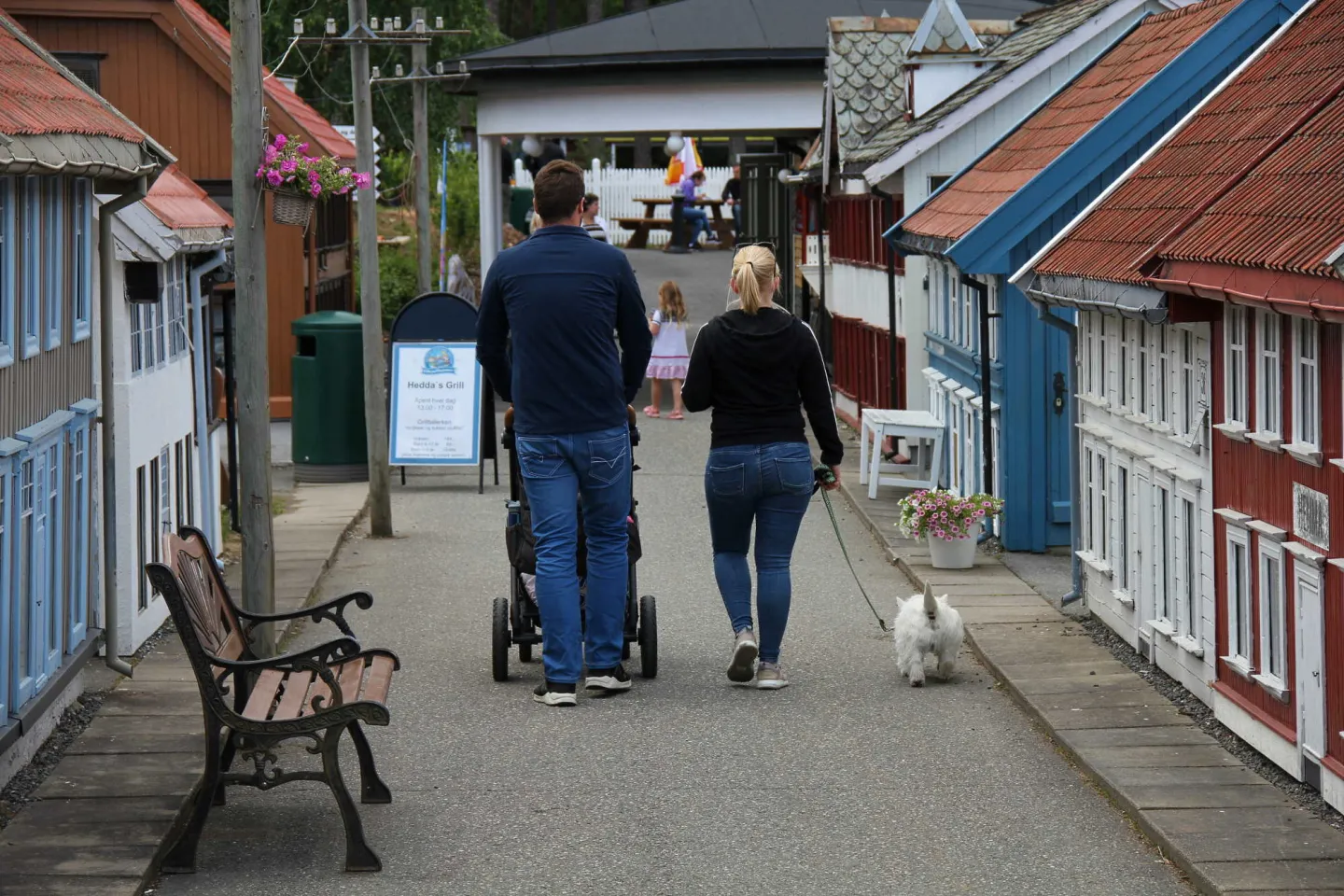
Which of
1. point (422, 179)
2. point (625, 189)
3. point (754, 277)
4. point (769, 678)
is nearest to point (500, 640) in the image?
point (769, 678)

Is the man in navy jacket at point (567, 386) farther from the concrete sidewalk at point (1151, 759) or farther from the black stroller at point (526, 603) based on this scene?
the concrete sidewalk at point (1151, 759)

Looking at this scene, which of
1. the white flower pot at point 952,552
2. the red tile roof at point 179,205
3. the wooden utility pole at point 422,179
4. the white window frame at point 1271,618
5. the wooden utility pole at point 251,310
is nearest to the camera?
the white window frame at point 1271,618

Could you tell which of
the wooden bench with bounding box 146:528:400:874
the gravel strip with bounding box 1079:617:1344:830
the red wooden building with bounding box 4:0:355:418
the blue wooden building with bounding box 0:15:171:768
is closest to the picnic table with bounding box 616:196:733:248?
the red wooden building with bounding box 4:0:355:418

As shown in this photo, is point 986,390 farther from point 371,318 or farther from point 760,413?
point 760,413

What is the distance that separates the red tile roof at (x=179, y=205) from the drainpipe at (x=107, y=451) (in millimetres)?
678

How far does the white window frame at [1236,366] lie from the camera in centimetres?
834

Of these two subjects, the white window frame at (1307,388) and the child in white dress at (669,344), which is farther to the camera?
the child in white dress at (669,344)

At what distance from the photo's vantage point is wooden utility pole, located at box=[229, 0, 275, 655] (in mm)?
9391

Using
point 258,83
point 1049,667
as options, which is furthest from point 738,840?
point 258,83

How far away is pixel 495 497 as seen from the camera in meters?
18.5

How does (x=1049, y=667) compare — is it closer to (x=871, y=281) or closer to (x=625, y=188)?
(x=871, y=281)

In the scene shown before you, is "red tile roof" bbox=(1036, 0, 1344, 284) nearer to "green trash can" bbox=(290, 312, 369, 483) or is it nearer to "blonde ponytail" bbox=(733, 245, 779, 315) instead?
"blonde ponytail" bbox=(733, 245, 779, 315)

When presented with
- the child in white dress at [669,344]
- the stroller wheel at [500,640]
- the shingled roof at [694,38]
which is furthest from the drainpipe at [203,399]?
the shingled roof at [694,38]

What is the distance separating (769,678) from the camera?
31.9ft
